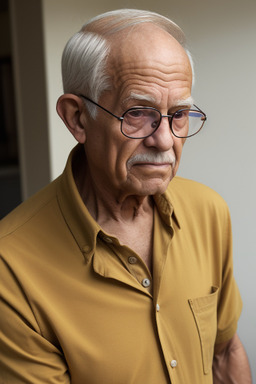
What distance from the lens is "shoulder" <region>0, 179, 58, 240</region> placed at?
4.12 feet

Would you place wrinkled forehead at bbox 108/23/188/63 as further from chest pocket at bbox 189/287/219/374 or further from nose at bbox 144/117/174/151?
chest pocket at bbox 189/287/219/374

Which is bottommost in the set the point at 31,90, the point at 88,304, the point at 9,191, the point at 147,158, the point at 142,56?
the point at 9,191

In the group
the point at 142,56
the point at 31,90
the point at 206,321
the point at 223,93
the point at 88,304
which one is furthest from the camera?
the point at 31,90

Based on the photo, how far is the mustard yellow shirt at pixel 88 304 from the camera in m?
1.18

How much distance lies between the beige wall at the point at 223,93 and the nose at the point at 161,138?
1.05 meters

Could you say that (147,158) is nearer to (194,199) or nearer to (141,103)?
(141,103)

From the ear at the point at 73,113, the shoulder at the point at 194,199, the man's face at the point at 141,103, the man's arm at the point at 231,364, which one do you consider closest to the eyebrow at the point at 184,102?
the man's face at the point at 141,103

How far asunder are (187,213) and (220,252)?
0.15 metres

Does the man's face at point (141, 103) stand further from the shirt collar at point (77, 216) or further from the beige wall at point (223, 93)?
the beige wall at point (223, 93)

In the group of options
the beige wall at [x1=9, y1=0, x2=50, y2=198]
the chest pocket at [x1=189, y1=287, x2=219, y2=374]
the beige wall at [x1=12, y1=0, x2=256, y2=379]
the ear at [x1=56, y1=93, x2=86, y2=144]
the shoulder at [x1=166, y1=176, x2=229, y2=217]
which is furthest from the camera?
the beige wall at [x1=9, y1=0, x2=50, y2=198]

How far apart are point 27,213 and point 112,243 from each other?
0.79 feet

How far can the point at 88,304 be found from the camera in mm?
1220

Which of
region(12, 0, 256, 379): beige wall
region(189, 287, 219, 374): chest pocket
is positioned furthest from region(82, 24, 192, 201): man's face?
region(12, 0, 256, 379): beige wall

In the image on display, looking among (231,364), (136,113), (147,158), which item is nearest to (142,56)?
(136,113)
